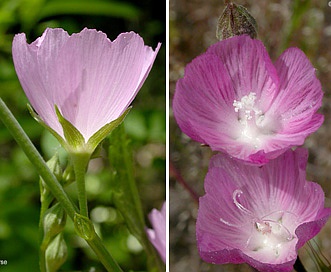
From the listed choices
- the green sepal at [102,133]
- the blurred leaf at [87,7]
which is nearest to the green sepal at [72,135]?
the green sepal at [102,133]

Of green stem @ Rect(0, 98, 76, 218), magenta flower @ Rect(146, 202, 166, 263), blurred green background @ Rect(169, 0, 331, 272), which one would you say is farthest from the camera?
blurred green background @ Rect(169, 0, 331, 272)

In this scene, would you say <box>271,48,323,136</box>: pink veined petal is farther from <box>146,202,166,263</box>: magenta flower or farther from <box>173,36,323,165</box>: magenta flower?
<box>146,202,166,263</box>: magenta flower

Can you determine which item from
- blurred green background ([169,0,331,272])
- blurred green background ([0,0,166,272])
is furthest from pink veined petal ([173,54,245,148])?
blurred green background ([0,0,166,272])

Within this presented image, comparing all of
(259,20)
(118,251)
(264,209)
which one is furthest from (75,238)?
(264,209)

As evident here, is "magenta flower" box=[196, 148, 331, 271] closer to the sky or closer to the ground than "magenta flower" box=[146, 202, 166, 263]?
closer to the sky

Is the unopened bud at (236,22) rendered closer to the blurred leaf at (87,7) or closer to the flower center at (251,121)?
the flower center at (251,121)

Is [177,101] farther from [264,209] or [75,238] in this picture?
[75,238]
